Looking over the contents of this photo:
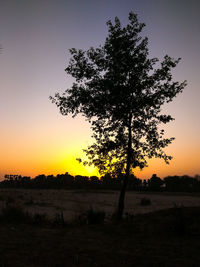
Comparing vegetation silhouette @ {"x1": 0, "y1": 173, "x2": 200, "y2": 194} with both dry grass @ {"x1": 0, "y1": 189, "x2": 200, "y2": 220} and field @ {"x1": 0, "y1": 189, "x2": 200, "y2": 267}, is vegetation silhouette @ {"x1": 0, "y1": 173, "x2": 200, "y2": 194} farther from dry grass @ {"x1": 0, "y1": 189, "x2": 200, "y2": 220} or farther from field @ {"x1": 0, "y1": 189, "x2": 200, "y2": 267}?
field @ {"x1": 0, "y1": 189, "x2": 200, "y2": 267}

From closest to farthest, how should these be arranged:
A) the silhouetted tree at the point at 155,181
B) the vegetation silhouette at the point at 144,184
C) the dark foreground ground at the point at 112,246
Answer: the dark foreground ground at the point at 112,246 < the vegetation silhouette at the point at 144,184 < the silhouetted tree at the point at 155,181

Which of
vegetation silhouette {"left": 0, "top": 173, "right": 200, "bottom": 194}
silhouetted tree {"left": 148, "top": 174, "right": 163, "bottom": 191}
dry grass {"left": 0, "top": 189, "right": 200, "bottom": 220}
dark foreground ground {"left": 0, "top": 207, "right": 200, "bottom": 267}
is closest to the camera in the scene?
dark foreground ground {"left": 0, "top": 207, "right": 200, "bottom": 267}

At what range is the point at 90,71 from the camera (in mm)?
15211

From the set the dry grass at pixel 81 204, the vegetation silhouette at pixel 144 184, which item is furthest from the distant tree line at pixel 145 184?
the dry grass at pixel 81 204

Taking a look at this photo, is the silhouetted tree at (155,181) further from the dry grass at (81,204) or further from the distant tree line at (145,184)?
the dry grass at (81,204)

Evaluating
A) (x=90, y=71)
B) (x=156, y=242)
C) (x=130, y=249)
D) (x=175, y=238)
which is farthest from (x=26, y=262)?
(x=90, y=71)

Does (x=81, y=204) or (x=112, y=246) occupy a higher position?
(x=112, y=246)

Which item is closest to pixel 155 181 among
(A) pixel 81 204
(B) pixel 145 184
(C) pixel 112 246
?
(B) pixel 145 184

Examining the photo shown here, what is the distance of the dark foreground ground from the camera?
6250 mm

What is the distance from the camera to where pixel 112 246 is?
7949 mm

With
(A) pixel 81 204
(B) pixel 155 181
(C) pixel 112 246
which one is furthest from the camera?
(B) pixel 155 181

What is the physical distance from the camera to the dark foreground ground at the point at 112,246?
20.5 feet

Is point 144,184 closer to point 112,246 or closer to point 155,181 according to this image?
point 155,181

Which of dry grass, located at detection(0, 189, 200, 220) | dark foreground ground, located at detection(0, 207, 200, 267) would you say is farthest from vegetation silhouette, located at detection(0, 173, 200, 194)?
→ dark foreground ground, located at detection(0, 207, 200, 267)
